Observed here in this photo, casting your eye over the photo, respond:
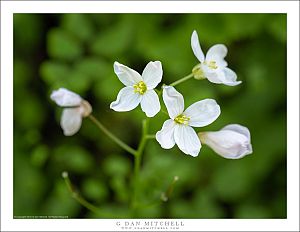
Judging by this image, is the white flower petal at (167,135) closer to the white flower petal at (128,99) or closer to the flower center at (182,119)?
the flower center at (182,119)

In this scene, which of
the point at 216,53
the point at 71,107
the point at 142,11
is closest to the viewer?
the point at 216,53

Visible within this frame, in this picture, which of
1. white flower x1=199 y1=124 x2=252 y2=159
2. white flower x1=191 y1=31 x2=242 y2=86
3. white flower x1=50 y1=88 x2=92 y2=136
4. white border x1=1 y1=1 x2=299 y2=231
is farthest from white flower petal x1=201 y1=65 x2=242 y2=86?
white border x1=1 y1=1 x2=299 y2=231

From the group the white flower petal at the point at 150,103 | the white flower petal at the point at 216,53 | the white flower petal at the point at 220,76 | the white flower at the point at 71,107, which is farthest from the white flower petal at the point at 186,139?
the white flower at the point at 71,107

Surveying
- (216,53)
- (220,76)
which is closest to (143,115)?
(216,53)

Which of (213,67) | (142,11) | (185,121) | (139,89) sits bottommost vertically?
(185,121)

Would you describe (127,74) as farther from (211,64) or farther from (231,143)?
(231,143)

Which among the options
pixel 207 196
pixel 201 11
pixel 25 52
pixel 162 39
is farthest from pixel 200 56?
pixel 25 52
